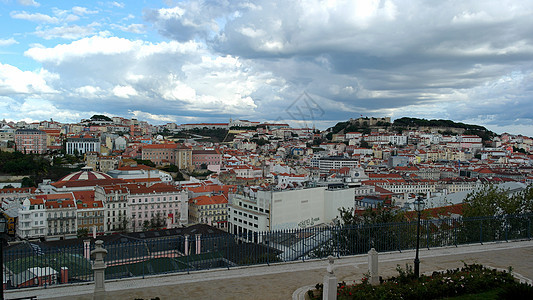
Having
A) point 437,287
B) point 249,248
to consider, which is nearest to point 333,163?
point 249,248

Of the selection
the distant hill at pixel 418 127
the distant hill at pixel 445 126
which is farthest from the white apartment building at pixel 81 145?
the distant hill at pixel 445 126

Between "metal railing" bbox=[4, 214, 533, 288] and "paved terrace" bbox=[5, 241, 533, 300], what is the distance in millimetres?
381

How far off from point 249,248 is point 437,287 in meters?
4.36

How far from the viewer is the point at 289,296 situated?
7.76m

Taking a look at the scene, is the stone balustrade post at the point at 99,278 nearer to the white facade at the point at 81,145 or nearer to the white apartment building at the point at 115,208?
the white apartment building at the point at 115,208

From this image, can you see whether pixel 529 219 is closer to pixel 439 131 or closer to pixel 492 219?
pixel 492 219

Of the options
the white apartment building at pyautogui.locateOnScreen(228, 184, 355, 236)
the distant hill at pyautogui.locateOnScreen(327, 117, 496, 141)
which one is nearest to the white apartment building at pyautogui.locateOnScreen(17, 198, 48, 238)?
the white apartment building at pyautogui.locateOnScreen(228, 184, 355, 236)

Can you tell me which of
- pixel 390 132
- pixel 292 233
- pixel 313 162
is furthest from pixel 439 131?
pixel 292 233

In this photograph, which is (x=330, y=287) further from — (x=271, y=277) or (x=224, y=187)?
(x=224, y=187)

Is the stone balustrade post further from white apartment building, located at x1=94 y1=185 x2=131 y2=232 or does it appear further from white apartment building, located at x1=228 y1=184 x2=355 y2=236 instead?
white apartment building, located at x1=94 y1=185 x2=131 y2=232

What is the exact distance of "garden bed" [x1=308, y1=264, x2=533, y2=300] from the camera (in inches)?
284

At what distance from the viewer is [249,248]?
33.3 feet

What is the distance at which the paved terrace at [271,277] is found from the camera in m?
7.77

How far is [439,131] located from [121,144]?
288ft
